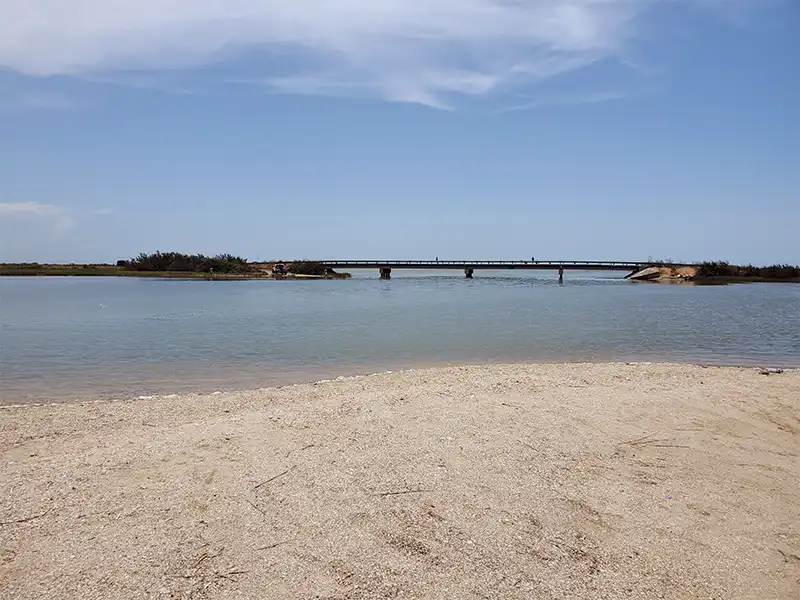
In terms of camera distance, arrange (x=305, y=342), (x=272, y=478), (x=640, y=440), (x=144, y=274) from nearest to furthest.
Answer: (x=272, y=478) < (x=640, y=440) < (x=305, y=342) < (x=144, y=274)

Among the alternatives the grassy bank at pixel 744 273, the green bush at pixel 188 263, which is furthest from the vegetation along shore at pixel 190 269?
the grassy bank at pixel 744 273

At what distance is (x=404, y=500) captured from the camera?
5.92 metres

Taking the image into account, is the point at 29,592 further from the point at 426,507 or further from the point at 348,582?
the point at 426,507

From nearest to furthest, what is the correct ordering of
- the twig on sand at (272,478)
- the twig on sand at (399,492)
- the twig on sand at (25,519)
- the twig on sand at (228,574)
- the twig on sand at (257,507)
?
the twig on sand at (228,574)
the twig on sand at (25,519)
the twig on sand at (257,507)
the twig on sand at (399,492)
the twig on sand at (272,478)

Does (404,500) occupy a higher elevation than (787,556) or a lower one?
higher

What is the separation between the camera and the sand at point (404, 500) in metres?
4.68

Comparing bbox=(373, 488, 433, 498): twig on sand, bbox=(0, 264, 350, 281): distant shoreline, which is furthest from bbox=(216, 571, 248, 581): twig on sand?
bbox=(0, 264, 350, 281): distant shoreline

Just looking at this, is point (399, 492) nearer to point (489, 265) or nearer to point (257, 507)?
point (257, 507)

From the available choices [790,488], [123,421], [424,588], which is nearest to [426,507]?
[424,588]

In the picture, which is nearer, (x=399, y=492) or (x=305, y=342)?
(x=399, y=492)

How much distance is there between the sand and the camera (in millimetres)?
4680

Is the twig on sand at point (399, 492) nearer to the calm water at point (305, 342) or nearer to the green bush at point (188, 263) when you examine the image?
the calm water at point (305, 342)

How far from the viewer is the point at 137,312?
34.4 m

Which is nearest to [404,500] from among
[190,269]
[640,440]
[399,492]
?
[399,492]
